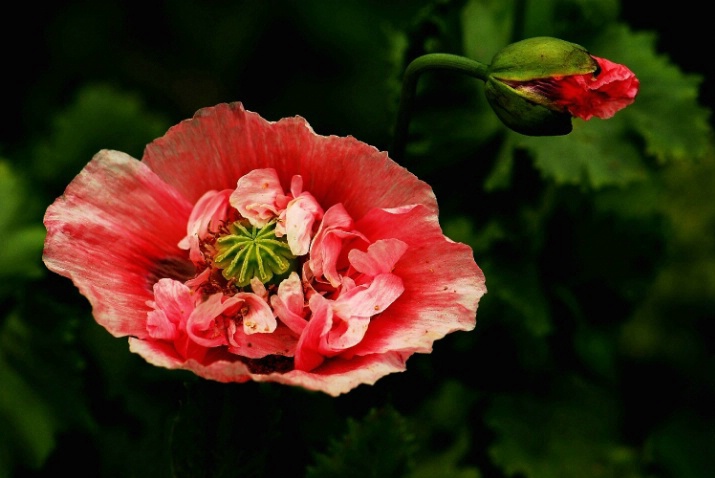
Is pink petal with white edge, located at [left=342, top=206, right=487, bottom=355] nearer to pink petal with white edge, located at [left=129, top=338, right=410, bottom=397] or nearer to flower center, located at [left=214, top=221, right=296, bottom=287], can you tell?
pink petal with white edge, located at [left=129, top=338, right=410, bottom=397]

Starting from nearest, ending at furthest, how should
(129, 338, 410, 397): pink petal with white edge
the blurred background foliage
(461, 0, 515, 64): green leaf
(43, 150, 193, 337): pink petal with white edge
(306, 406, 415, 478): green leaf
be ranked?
(129, 338, 410, 397): pink petal with white edge, (43, 150, 193, 337): pink petal with white edge, (306, 406, 415, 478): green leaf, the blurred background foliage, (461, 0, 515, 64): green leaf

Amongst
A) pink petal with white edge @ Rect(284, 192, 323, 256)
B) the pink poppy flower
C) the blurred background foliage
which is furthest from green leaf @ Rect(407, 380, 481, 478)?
the pink poppy flower

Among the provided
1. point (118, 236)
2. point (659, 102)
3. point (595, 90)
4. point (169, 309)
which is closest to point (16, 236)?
point (118, 236)

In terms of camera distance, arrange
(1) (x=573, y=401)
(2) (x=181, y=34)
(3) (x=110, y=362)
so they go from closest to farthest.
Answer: (3) (x=110, y=362) < (1) (x=573, y=401) < (2) (x=181, y=34)

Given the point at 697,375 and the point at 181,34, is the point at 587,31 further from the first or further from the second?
the point at 181,34

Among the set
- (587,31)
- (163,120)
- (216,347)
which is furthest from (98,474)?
(587,31)

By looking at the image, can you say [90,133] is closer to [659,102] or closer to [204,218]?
[204,218]

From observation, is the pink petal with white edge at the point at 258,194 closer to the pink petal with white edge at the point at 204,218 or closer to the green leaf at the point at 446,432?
the pink petal with white edge at the point at 204,218
